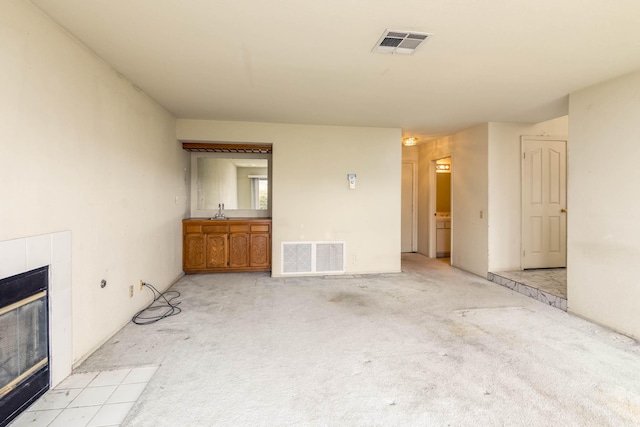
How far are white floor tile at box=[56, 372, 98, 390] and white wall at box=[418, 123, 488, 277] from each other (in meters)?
4.75

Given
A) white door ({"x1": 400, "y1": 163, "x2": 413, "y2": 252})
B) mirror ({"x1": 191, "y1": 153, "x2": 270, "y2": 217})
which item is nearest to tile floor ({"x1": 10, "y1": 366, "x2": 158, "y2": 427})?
mirror ({"x1": 191, "y1": 153, "x2": 270, "y2": 217})

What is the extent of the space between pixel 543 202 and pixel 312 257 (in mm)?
3663

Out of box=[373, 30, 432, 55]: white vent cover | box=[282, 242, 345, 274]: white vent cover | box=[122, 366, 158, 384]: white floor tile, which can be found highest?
box=[373, 30, 432, 55]: white vent cover

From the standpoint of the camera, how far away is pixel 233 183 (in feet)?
16.7

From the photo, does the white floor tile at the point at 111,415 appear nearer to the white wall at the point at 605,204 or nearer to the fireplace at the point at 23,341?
the fireplace at the point at 23,341

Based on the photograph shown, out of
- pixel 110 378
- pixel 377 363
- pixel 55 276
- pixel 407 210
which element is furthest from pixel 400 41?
pixel 407 210

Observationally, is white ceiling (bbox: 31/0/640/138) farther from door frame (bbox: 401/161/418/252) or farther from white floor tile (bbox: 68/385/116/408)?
door frame (bbox: 401/161/418/252)

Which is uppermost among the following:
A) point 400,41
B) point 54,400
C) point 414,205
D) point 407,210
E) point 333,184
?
point 400,41

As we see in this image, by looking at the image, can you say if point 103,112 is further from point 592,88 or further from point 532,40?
point 592,88

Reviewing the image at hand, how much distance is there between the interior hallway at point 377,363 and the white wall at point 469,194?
1.21 m

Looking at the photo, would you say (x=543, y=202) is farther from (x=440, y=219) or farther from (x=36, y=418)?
(x=36, y=418)

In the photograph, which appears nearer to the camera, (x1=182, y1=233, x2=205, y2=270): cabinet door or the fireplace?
the fireplace

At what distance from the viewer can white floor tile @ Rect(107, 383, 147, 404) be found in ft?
5.89

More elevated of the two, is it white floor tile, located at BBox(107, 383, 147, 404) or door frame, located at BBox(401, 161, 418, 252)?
door frame, located at BBox(401, 161, 418, 252)
